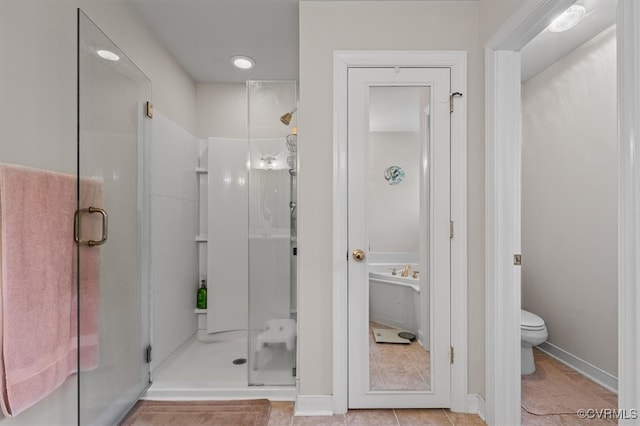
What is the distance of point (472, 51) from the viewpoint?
1970mm

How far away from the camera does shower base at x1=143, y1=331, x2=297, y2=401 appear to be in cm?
211

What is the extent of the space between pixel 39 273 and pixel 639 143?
2112 mm

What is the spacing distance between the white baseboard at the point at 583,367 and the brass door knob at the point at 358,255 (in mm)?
1953

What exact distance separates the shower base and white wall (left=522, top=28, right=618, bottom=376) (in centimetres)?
221

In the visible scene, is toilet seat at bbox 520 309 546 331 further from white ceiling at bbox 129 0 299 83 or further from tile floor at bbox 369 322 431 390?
white ceiling at bbox 129 0 299 83

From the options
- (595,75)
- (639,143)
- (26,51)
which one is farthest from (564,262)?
(26,51)

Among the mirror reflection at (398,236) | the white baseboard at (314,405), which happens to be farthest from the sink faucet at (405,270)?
the white baseboard at (314,405)

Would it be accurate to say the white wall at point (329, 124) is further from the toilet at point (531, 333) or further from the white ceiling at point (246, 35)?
the toilet at point (531, 333)

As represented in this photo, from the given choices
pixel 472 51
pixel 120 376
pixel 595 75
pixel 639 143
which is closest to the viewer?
pixel 639 143

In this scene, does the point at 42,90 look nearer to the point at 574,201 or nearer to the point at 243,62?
the point at 243,62

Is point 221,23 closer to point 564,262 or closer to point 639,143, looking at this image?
point 639,143

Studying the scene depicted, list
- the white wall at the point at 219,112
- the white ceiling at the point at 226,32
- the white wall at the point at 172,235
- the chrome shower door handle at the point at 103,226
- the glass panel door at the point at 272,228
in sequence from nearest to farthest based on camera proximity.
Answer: the chrome shower door handle at the point at 103,226 → the white ceiling at the point at 226,32 → the glass panel door at the point at 272,228 → the white wall at the point at 172,235 → the white wall at the point at 219,112

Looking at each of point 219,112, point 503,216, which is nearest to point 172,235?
point 219,112

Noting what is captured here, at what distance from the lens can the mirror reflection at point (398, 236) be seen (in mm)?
1968
